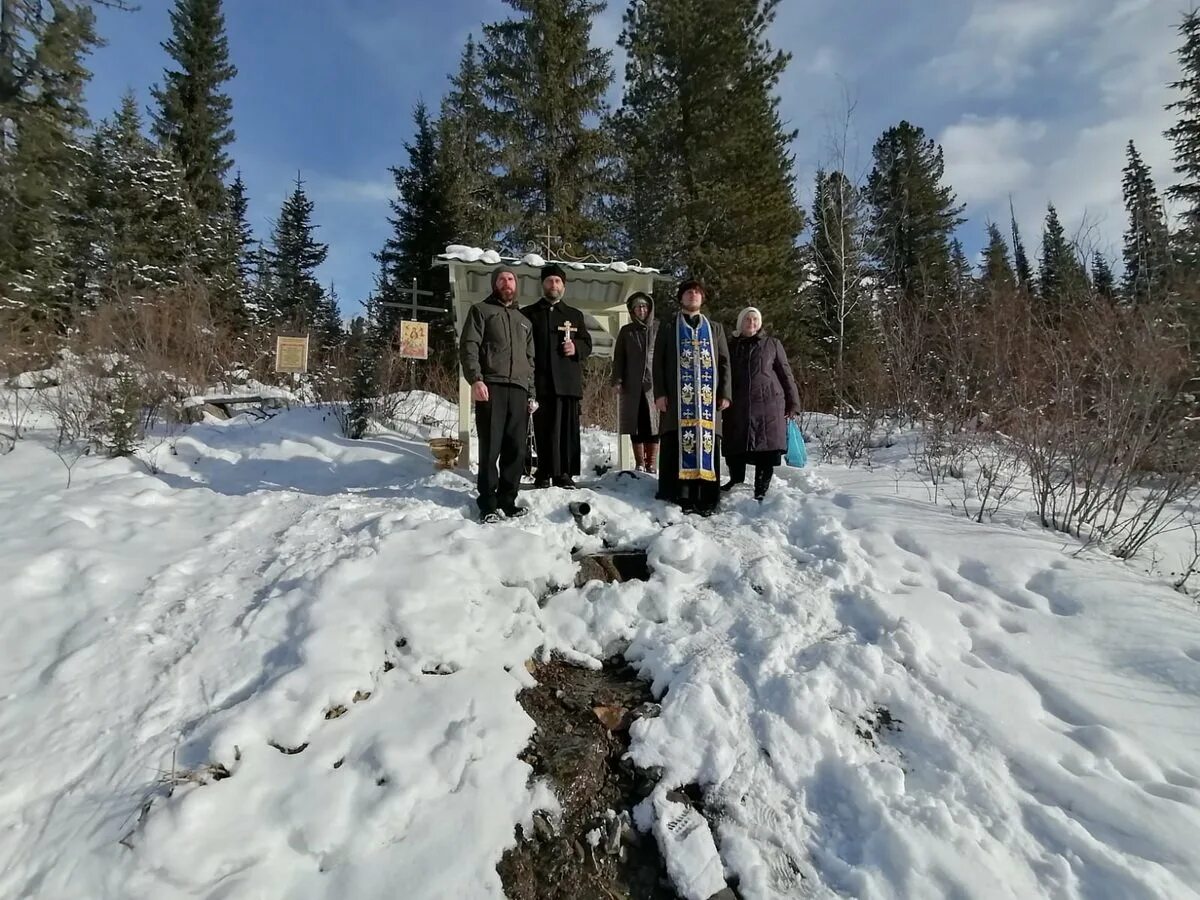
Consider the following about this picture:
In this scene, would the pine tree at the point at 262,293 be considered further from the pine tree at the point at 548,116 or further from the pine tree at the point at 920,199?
the pine tree at the point at 920,199

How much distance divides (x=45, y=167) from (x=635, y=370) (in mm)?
16265

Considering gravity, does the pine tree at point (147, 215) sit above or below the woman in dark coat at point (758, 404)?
above

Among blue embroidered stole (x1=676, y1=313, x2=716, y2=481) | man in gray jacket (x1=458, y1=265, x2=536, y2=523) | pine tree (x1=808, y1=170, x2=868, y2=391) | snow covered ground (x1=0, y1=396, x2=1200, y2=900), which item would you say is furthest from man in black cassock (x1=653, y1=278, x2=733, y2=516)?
pine tree (x1=808, y1=170, x2=868, y2=391)

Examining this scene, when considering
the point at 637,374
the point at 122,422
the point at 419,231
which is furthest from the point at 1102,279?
the point at 419,231

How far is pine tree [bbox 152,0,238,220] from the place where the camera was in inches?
806

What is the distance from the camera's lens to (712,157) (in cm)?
1408

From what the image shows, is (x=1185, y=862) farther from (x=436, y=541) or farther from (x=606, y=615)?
(x=436, y=541)

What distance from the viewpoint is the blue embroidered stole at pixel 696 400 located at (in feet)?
15.0

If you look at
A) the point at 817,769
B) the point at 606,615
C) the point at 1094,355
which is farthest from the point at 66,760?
the point at 1094,355

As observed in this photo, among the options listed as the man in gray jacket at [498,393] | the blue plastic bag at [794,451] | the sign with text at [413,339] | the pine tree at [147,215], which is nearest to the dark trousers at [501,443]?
the man in gray jacket at [498,393]

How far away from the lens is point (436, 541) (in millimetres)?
3594

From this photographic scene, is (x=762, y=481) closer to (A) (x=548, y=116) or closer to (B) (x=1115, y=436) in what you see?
(B) (x=1115, y=436)

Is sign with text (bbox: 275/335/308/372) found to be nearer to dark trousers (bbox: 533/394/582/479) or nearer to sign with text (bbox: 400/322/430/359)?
sign with text (bbox: 400/322/430/359)

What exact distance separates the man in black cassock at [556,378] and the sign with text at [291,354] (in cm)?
580
